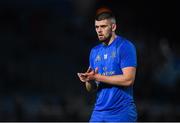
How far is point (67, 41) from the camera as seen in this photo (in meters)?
11.5

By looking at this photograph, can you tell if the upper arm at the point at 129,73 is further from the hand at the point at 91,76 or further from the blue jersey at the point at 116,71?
the hand at the point at 91,76

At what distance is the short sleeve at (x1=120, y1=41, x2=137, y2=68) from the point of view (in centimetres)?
554

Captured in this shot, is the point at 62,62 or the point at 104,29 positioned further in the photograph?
the point at 62,62

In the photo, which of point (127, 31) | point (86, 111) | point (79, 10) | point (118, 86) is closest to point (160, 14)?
point (127, 31)

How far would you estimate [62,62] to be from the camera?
37.9 feet

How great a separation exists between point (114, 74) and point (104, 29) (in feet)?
1.38

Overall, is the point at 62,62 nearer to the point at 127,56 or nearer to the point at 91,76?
the point at 127,56

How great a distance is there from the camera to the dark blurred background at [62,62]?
37.2 ft

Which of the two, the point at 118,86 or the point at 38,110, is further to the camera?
the point at 38,110

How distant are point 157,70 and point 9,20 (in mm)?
2942

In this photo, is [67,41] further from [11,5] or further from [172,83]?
[172,83]

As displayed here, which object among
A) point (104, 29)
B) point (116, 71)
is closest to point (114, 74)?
point (116, 71)

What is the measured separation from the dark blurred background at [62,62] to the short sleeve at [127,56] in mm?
5774

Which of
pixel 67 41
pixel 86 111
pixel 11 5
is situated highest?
pixel 11 5
